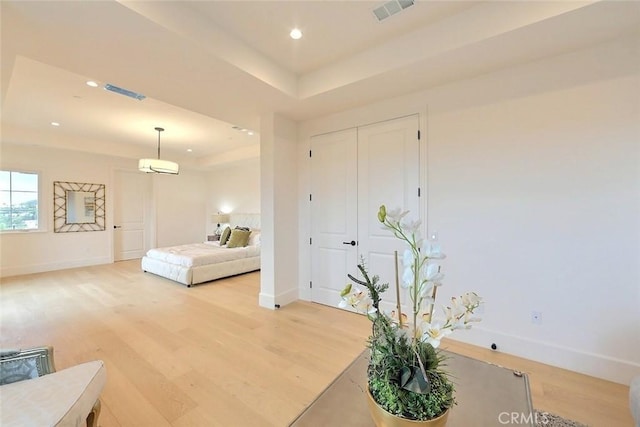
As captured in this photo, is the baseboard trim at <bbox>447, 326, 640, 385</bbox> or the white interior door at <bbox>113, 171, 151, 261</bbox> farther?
the white interior door at <bbox>113, 171, 151, 261</bbox>

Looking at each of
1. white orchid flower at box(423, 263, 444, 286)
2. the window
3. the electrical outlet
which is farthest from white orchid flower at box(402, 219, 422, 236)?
the window

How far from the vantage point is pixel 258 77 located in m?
2.62

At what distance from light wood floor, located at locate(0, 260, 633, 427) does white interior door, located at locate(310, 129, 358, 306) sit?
1.29 feet

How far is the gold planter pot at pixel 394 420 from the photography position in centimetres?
82

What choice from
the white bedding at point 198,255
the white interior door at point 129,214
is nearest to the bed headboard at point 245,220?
the white bedding at point 198,255

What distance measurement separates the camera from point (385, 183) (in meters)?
3.18

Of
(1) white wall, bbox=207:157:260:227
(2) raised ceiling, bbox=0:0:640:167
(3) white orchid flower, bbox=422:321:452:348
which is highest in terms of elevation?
(2) raised ceiling, bbox=0:0:640:167

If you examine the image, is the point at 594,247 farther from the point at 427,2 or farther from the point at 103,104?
the point at 103,104

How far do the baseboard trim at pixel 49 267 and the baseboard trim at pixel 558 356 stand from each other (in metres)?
7.68

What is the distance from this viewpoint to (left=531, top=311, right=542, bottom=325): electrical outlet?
2.32m

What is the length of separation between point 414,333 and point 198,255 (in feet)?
15.4

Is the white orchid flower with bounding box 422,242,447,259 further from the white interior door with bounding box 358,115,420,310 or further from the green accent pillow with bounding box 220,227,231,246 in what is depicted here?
the green accent pillow with bounding box 220,227,231,246

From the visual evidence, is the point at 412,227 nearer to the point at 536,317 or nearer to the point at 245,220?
the point at 536,317

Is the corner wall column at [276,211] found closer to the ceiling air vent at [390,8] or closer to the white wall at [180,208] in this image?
the ceiling air vent at [390,8]
